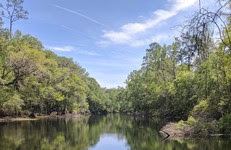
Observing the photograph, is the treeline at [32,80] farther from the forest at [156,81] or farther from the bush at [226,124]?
the bush at [226,124]

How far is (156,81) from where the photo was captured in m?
74.6

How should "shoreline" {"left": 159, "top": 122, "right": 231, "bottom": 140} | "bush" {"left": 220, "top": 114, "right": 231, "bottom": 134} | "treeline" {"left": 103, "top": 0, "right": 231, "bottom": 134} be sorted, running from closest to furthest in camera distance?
1. "treeline" {"left": 103, "top": 0, "right": 231, "bottom": 134}
2. "bush" {"left": 220, "top": 114, "right": 231, "bottom": 134}
3. "shoreline" {"left": 159, "top": 122, "right": 231, "bottom": 140}

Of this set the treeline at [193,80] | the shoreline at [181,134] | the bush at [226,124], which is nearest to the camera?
the treeline at [193,80]

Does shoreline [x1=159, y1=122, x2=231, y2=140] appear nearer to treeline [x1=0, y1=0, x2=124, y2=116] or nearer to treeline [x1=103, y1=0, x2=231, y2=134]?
treeline [x1=103, y1=0, x2=231, y2=134]

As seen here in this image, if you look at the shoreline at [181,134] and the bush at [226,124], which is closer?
the bush at [226,124]

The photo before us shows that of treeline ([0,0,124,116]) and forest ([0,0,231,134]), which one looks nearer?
forest ([0,0,231,134])

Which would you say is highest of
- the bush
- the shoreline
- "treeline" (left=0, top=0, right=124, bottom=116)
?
"treeline" (left=0, top=0, right=124, bottom=116)

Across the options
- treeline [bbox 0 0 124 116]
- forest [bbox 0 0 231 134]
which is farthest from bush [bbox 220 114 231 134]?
treeline [bbox 0 0 124 116]

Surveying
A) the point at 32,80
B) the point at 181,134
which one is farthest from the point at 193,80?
the point at 32,80

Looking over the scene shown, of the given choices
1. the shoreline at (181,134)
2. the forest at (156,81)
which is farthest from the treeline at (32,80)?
the shoreline at (181,134)

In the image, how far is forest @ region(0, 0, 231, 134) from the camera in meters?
4.52

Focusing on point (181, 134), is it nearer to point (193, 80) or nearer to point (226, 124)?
point (226, 124)

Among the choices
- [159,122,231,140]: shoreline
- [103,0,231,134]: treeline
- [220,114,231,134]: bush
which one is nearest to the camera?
[103,0,231,134]: treeline

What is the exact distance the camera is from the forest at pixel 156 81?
4.52m
